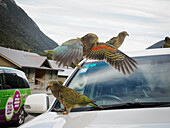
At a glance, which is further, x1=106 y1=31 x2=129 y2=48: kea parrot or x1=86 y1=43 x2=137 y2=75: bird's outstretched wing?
x1=106 y1=31 x2=129 y2=48: kea parrot

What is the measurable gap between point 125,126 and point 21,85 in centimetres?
895

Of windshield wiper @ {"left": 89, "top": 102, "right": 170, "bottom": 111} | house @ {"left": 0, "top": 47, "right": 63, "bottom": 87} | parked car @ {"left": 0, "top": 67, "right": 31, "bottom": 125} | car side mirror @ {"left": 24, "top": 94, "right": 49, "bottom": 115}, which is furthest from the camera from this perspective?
house @ {"left": 0, "top": 47, "right": 63, "bottom": 87}

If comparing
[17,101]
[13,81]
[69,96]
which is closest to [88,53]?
[69,96]

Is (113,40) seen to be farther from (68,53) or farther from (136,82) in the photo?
(68,53)

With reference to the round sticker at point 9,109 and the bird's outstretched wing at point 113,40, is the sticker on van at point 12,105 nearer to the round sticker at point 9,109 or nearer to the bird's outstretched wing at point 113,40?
the round sticker at point 9,109

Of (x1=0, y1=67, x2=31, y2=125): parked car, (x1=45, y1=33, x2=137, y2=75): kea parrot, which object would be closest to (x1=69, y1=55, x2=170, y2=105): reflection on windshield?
(x1=45, y1=33, x2=137, y2=75): kea parrot

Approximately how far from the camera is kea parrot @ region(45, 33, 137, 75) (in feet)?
5.34

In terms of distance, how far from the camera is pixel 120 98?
8.88 ft

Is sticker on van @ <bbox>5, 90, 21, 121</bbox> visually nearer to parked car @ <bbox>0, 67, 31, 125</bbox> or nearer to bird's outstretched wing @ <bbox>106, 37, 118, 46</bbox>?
parked car @ <bbox>0, 67, 31, 125</bbox>

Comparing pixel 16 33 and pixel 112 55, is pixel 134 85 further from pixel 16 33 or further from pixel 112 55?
pixel 16 33

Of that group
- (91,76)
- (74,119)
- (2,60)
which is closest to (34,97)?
(91,76)

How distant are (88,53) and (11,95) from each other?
8088 millimetres

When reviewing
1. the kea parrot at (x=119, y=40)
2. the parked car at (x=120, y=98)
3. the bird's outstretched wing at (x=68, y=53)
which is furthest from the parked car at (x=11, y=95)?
the bird's outstretched wing at (x=68, y=53)

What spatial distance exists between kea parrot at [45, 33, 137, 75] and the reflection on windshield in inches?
32.0
